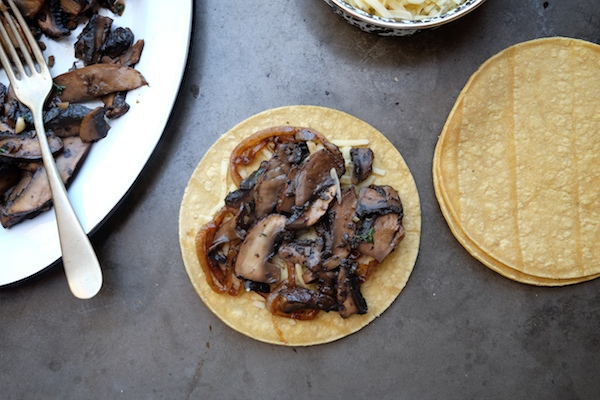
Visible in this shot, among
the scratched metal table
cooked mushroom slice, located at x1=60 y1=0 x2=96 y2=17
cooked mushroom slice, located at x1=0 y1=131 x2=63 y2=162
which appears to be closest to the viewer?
cooked mushroom slice, located at x1=0 y1=131 x2=63 y2=162

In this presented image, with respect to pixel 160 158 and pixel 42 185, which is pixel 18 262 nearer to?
pixel 42 185

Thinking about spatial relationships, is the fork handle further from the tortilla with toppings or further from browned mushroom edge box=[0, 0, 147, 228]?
the tortilla with toppings

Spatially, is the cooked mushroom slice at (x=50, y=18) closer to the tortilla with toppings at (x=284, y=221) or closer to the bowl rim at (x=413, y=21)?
the tortilla with toppings at (x=284, y=221)

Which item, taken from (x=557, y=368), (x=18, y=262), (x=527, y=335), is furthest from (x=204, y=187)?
(x=557, y=368)

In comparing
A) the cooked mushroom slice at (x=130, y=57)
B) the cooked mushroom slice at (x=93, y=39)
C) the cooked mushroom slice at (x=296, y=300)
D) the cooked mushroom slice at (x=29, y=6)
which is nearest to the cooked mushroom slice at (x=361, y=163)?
the cooked mushroom slice at (x=296, y=300)

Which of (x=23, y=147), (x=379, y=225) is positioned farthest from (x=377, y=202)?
(x=23, y=147)

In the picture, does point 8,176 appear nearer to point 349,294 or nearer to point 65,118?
point 65,118

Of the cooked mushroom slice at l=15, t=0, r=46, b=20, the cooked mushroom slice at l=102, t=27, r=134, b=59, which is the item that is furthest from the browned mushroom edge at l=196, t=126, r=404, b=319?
the cooked mushroom slice at l=15, t=0, r=46, b=20
